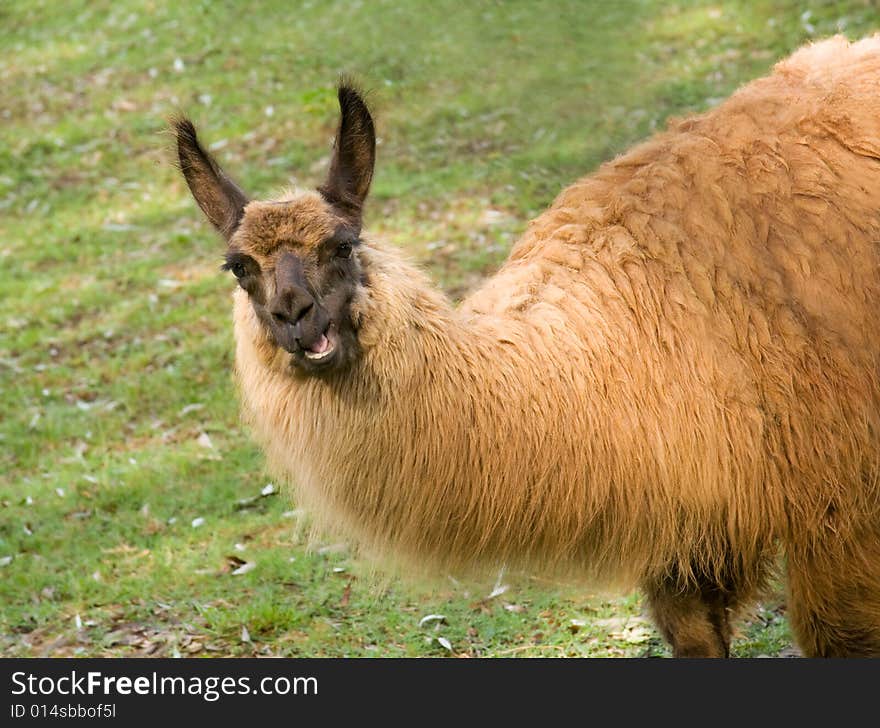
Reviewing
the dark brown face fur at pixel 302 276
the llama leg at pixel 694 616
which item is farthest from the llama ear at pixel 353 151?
the llama leg at pixel 694 616

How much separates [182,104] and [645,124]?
4.80 metres

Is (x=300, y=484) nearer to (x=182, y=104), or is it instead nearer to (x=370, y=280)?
(x=370, y=280)

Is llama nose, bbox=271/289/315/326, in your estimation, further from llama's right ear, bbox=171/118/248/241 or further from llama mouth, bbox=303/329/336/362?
llama's right ear, bbox=171/118/248/241

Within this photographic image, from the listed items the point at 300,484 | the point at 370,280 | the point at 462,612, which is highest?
the point at 370,280

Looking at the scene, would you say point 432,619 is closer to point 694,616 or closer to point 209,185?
point 694,616

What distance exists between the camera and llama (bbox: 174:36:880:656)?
352cm

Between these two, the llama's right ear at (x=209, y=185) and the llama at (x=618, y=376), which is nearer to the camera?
the llama at (x=618, y=376)

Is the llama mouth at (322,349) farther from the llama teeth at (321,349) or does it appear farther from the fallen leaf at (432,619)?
the fallen leaf at (432,619)

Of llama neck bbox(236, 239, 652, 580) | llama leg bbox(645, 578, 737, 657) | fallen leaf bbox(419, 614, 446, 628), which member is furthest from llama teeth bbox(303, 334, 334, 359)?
fallen leaf bbox(419, 614, 446, 628)

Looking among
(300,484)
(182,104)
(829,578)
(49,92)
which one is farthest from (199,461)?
(49,92)

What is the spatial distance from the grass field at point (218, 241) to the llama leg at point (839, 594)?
870 millimetres

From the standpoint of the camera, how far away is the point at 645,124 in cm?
985

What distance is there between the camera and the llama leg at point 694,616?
4.36 m

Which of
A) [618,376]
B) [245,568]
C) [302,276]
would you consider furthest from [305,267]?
[245,568]
